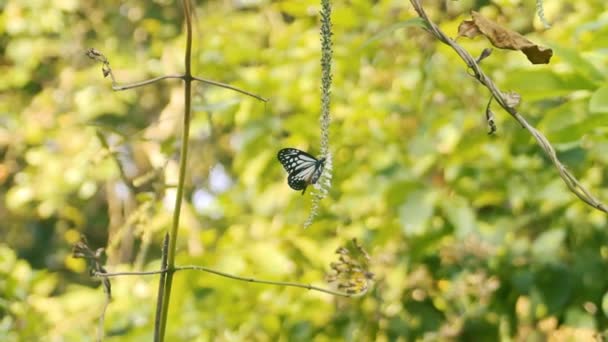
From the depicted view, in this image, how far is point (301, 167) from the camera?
599 millimetres

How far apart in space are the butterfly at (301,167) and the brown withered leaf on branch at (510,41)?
7.2 inches

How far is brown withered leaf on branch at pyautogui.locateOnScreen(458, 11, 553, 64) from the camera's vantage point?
62 cm

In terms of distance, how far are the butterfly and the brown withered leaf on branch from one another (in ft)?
0.60

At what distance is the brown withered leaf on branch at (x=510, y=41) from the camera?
621 millimetres

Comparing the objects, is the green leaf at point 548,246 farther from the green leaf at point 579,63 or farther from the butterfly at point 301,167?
the butterfly at point 301,167

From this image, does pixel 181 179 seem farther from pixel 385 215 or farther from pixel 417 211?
pixel 385 215

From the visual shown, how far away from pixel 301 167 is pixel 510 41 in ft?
0.66

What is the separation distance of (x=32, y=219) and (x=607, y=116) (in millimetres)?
4109

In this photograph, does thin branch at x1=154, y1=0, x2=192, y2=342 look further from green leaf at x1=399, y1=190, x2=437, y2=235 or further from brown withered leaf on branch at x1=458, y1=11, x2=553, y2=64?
green leaf at x1=399, y1=190, x2=437, y2=235

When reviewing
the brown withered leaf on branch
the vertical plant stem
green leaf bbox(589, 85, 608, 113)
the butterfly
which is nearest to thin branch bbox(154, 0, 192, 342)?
the vertical plant stem

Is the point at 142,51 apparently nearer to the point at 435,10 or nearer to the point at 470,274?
the point at 435,10

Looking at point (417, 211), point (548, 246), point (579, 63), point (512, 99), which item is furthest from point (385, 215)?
point (512, 99)

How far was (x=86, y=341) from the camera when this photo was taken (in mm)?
1473

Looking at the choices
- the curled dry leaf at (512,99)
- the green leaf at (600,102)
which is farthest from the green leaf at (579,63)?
the curled dry leaf at (512,99)
